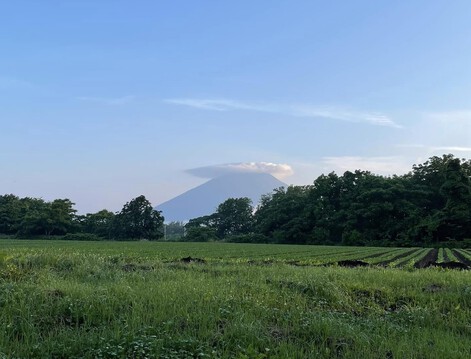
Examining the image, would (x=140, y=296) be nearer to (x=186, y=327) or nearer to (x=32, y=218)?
(x=186, y=327)

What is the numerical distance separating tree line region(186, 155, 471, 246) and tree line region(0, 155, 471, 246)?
133 mm

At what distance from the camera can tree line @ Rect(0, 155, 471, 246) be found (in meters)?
60.4

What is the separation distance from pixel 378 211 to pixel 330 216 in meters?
10.5

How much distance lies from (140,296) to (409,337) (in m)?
4.20

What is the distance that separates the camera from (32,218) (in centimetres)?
7994

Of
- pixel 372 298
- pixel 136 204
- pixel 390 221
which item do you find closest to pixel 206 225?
pixel 136 204

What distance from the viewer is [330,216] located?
7519 centimetres

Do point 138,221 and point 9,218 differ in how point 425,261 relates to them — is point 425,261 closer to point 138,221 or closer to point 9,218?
point 138,221

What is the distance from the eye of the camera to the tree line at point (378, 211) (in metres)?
59.6

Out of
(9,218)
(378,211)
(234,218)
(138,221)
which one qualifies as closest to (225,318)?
(378,211)

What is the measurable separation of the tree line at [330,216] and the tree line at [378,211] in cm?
13

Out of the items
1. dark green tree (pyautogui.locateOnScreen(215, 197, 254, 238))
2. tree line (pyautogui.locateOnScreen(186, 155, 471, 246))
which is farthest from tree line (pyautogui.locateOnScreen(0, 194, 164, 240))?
dark green tree (pyautogui.locateOnScreen(215, 197, 254, 238))

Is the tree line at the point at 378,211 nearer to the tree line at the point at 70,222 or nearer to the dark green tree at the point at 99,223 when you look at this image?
the tree line at the point at 70,222

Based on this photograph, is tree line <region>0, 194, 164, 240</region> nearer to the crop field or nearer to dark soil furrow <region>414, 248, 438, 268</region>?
dark soil furrow <region>414, 248, 438, 268</region>
